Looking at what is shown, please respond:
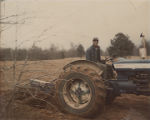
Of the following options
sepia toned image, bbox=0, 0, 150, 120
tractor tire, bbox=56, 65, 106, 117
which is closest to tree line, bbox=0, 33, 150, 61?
sepia toned image, bbox=0, 0, 150, 120

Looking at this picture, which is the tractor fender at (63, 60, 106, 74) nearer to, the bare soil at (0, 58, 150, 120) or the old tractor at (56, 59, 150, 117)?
the old tractor at (56, 59, 150, 117)

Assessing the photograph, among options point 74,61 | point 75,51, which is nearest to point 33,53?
point 74,61

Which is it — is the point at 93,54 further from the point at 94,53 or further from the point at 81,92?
the point at 81,92

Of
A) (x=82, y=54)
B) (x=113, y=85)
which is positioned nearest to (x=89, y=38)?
(x=82, y=54)

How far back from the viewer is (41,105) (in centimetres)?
417

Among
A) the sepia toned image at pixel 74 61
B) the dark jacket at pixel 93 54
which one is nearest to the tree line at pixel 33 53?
the sepia toned image at pixel 74 61

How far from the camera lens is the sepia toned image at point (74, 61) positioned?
3027 millimetres

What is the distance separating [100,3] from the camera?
166 inches

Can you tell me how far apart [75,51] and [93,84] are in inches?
54.4

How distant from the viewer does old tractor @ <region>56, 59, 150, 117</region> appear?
3.56m

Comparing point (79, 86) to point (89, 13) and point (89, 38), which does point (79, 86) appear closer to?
point (89, 38)

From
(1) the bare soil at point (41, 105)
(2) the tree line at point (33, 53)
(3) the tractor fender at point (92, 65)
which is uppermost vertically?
(2) the tree line at point (33, 53)

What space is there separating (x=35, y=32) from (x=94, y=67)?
131 centimetres

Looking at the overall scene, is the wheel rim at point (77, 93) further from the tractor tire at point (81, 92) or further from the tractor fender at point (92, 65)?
the tractor fender at point (92, 65)
